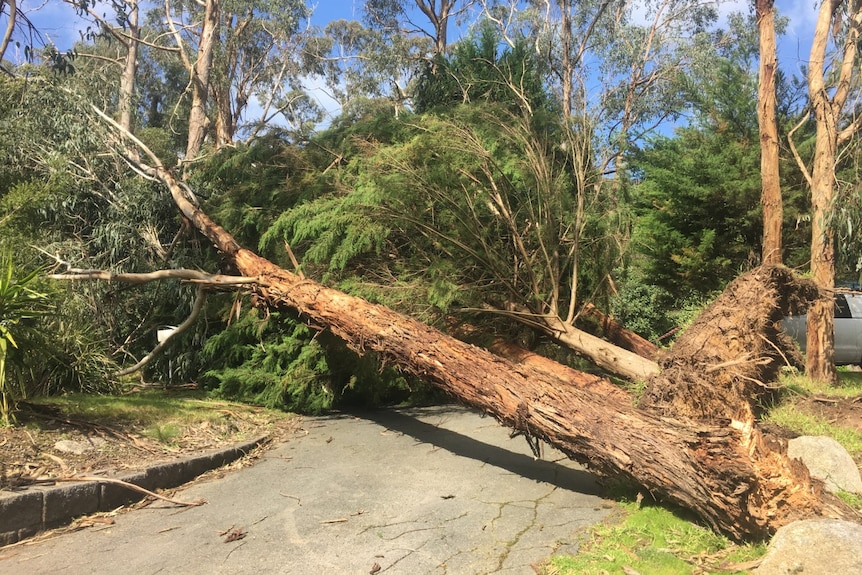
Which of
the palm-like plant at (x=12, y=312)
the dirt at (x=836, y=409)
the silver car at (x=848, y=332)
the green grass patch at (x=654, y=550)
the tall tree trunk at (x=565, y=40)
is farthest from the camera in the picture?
the tall tree trunk at (x=565, y=40)

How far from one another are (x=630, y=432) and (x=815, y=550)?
52.8 inches

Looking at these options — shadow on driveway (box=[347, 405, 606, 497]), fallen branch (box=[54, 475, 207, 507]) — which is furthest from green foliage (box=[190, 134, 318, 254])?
fallen branch (box=[54, 475, 207, 507])

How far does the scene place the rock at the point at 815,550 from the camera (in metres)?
3.14

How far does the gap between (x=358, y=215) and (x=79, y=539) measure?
4544 mm

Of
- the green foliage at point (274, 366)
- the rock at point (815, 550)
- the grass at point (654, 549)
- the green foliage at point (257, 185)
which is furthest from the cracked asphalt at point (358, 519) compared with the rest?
the green foliage at point (257, 185)

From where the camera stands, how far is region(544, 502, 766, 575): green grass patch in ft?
12.0

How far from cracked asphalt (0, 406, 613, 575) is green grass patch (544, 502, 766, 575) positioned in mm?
169

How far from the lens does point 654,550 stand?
3889 mm

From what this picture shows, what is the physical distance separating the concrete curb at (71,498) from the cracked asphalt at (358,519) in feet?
0.54

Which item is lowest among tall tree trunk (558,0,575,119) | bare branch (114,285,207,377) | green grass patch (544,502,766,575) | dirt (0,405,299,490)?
green grass patch (544,502,766,575)

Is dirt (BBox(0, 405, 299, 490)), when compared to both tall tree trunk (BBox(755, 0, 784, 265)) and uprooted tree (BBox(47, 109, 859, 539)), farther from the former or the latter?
tall tree trunk (BBox(755, 0, 784, 265))

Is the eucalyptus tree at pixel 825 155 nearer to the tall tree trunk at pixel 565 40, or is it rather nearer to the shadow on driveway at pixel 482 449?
the shadow on driveway at pixel 482 449

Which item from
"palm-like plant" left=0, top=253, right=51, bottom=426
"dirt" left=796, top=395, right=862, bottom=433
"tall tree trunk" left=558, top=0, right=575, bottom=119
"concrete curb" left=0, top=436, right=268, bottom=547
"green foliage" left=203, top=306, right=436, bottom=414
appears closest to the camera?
"concrete curb" left=0, top=436, right=268, bottom=547

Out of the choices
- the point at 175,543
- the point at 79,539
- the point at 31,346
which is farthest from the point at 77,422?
the point at 175,543
